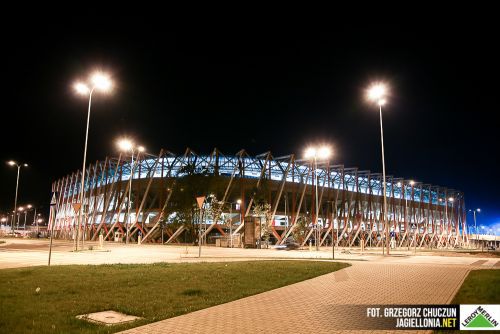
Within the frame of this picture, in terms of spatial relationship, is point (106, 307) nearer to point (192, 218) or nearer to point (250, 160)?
point (192, 218)

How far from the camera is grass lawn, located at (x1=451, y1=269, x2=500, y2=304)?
30.2ft

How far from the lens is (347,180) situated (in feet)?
283

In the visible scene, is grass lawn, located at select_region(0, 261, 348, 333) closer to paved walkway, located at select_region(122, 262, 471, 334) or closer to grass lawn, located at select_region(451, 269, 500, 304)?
paved walkway, located at select_region(122, 262, 471, 334)

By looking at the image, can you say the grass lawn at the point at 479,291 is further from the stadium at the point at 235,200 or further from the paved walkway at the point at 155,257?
the stadium at the point at 235,200

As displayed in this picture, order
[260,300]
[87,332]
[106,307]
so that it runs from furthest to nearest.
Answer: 1. [260,300]
2. [106,307]
3. [87,332]

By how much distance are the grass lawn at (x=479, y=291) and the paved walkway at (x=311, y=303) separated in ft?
0.93

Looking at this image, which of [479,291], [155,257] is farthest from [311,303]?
[155,257]

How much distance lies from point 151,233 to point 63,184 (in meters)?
61.9

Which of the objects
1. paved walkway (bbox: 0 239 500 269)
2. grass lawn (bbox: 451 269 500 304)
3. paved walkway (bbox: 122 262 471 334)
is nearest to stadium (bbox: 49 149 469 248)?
paved walkway (bbox: 0 239 500 269)

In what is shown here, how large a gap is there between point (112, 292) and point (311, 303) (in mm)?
5339

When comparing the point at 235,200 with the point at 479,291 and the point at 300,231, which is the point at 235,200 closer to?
the point at 300,231

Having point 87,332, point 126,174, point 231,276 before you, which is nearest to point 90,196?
point 126,174

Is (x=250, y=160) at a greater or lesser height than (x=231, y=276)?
greater

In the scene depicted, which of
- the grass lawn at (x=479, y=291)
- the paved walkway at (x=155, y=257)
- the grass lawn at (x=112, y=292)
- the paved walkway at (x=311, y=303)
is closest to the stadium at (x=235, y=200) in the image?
the paved walkway at (x=155, y=257)
